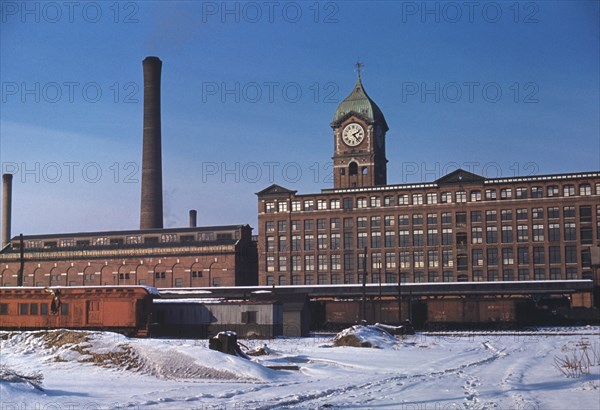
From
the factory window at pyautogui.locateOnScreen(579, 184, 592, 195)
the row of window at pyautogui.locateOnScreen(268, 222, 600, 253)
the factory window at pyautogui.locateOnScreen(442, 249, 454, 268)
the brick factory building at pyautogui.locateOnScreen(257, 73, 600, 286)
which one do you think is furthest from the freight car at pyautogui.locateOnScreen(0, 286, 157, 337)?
the factory window at pyautogui.locateOnScreen(579, 184, 592, 195)

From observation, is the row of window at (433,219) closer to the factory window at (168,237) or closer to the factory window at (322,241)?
the factory window at (322,241)

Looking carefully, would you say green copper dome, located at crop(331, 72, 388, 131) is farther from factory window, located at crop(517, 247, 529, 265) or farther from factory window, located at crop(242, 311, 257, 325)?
factory window, located at crop(242, 311, 257, 325)

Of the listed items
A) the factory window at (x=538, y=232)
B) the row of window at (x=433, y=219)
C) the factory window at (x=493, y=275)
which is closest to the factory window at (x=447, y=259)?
the row of window at (x=433, y=219)

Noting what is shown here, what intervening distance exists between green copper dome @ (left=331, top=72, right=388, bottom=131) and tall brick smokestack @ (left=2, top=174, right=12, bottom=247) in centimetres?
5625

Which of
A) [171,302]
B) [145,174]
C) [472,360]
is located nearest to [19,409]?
[472,360]

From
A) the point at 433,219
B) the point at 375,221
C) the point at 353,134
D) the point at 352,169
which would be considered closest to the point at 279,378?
the point at 433,219

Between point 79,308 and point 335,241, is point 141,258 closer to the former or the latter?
point 335,241

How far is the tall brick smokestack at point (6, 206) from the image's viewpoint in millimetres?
123375

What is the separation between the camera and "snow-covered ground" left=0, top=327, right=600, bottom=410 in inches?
771

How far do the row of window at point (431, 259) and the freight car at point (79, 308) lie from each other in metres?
45.6

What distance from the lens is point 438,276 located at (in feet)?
322

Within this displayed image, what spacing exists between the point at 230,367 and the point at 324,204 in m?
79.3

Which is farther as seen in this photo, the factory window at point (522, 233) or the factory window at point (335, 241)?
the factory window at point (335, 241)

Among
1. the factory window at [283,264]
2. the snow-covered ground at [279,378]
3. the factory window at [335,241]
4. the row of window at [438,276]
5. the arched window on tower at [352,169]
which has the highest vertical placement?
the arched window on tower at [352,169]
